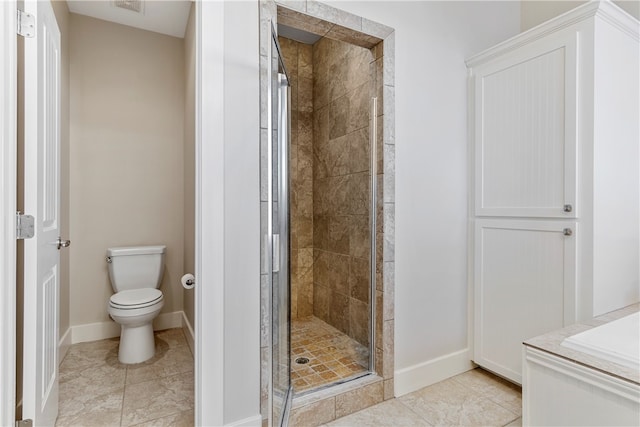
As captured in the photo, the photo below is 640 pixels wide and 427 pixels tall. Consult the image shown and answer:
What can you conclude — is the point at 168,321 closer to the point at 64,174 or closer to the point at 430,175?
the point at 64,174

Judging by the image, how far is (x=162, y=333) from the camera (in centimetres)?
291

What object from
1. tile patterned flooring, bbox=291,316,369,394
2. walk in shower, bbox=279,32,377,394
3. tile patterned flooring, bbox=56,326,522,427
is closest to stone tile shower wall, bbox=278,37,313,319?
walk in shower, bbox=279,32,377,394

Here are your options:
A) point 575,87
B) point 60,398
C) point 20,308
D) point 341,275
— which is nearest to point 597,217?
point 575,87

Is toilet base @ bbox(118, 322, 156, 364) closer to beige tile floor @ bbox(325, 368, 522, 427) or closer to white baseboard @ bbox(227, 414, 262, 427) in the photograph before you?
white baseboard @ bbox(227, 414, 262, 427)

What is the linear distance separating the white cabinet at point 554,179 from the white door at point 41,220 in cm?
231

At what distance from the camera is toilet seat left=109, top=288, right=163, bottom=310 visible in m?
2.26

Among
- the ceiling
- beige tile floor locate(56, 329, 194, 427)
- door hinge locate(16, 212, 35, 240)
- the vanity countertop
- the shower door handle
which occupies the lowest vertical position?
beige tile floor locate(56, 329, 194, 427)

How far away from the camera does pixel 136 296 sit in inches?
95.4

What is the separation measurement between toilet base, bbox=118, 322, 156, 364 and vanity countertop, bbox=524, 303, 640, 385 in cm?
237

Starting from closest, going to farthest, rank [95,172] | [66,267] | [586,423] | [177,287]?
[586,423]
[66,267]
[95,172]
[177,287]

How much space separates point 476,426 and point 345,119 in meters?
2.16

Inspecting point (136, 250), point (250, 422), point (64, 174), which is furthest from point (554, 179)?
point (64, 174)

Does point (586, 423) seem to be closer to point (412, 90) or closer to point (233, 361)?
point (233, 361)

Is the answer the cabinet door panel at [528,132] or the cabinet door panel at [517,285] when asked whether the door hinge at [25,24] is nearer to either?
the cabinet door panel at [528,132]
